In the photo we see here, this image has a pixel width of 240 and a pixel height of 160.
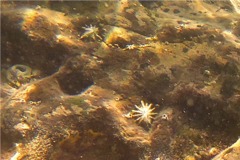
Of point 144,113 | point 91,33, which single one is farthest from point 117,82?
point 91,33

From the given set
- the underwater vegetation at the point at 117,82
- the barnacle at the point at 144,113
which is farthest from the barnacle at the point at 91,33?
the barnacle at the point at 144,113

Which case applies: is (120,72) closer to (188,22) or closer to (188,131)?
(188,131)

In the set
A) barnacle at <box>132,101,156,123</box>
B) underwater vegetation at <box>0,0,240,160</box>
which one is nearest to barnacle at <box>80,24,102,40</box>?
underwater vegetation at <box>0,0,240,160</box>

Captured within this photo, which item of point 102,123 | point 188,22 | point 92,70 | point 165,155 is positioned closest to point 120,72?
point 92,70

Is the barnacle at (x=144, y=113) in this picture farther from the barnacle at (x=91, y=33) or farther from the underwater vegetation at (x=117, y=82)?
the barnacle at (x=91, y=33)

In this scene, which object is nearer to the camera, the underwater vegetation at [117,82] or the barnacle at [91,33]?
the underwater vegetation at [117,82]

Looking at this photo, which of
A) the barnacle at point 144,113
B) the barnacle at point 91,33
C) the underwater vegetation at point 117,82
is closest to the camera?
the underwater vegetation at point 117,82

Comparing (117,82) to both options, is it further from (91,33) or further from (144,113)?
(91,33)
